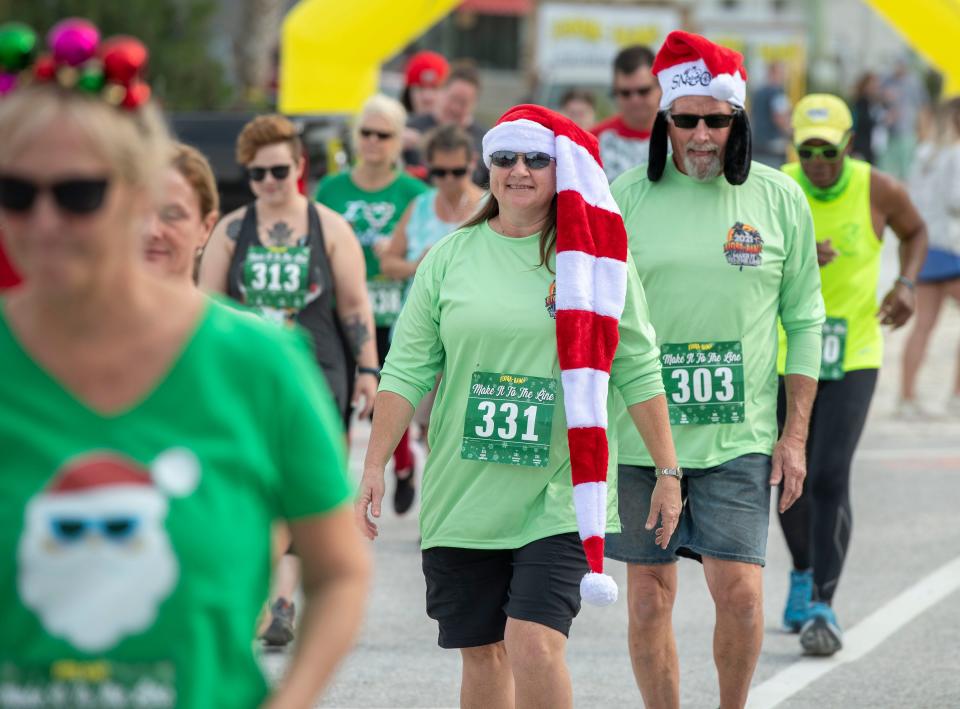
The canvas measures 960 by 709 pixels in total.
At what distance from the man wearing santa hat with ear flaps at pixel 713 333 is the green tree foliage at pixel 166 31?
19.8 m

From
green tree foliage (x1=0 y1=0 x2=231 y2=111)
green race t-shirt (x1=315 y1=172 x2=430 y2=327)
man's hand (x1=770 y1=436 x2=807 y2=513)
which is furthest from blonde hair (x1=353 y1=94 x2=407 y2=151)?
green tree foliage (x1=0 y1=0 x2=231 y2=111)

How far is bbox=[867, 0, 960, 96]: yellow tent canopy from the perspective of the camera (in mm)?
18109

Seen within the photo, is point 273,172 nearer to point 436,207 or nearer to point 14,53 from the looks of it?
point 436,207

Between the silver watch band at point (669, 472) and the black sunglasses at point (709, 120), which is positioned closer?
the silver watch band at point (669, 472)

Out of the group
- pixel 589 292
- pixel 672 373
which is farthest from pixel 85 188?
pixel 672 373

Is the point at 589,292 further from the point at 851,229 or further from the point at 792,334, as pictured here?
the point at 851,229

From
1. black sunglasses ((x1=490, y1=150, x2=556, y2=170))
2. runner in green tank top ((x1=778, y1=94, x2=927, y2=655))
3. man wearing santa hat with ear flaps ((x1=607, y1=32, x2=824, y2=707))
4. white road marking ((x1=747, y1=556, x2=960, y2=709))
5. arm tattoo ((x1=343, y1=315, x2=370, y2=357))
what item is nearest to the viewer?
black sunglasses ((x1=490, y1=150, x2=556, y2=170))

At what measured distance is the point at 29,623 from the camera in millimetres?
2436

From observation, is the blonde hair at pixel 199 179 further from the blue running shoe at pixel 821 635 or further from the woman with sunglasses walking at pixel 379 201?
the woman with sunglasses walking at pixel 379 201

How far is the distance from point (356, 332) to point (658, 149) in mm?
2089

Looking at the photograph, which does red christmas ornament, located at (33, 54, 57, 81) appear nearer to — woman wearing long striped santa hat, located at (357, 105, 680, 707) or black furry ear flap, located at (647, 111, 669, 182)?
woman wearing long striped santa hat, located at (357, 105, 680, 707)

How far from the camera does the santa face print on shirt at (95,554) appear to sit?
2428 mm

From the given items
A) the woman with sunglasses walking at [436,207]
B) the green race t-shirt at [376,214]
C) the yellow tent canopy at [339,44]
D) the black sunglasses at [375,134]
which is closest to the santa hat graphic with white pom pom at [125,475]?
the woman with sunglasses walking at [436,207]

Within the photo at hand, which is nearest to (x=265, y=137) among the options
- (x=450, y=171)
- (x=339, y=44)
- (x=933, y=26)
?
(x=450, y=171)
